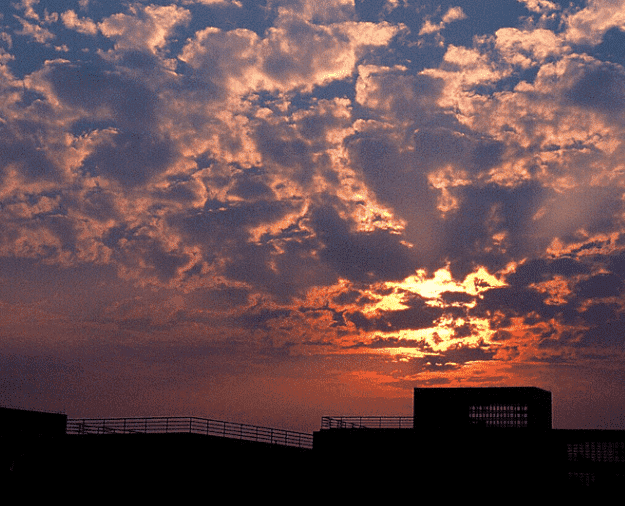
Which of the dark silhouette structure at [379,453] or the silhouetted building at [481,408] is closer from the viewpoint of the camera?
the dark silhouette structure at [379,453]

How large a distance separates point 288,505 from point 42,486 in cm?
1844

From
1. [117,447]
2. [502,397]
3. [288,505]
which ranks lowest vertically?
[288,505]

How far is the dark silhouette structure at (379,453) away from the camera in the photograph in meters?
49.9

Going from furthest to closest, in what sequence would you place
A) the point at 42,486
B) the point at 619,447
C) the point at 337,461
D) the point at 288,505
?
the point at 337,461 < the point at 288,505 < the point at 619,447 < the point at 42,486

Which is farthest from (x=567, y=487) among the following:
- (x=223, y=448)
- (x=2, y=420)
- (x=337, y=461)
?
(x=2, y=420)

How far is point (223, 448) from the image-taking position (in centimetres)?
5178

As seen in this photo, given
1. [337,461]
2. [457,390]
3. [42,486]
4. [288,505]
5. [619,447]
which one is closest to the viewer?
[42,486]

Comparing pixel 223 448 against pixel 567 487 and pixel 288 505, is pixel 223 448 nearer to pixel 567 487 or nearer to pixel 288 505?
pixel 288 505

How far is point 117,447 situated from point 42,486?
518cm

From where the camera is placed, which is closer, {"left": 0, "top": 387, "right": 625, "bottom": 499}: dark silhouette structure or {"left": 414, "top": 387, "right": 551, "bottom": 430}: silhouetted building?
{"left": 0, "top": 387, "right": 625, "bottom": 499}: dark silhouette structure

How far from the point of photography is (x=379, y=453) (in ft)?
204

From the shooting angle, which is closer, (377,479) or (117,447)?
(117,447)

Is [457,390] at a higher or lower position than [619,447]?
higher

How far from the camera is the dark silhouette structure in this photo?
49.9m
